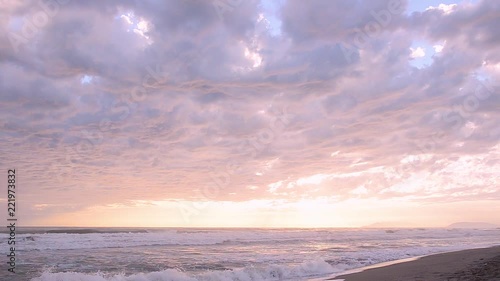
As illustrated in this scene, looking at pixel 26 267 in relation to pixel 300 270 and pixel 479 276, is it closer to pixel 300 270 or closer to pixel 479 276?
pixel 300 270

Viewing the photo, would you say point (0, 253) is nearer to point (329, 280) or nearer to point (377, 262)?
point (329, 280)

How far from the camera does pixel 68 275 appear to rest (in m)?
16.3

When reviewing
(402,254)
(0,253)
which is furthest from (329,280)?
(0,253)

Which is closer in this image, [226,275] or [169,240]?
[226,275]

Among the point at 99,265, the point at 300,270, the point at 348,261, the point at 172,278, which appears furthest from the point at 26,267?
the point at 348,261

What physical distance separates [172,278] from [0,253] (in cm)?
1675

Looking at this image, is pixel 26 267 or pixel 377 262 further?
pixel 377 262

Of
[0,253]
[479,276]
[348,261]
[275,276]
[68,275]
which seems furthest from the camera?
[0,253]

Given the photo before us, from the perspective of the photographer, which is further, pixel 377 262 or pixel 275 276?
pixel 377 262

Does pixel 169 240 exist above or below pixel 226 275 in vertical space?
below

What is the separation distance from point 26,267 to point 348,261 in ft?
56.7

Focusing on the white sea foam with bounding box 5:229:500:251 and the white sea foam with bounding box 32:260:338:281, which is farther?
the white sea foam with bounding box 5:229:500:251

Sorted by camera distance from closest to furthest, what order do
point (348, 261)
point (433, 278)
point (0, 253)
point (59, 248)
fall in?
point (433, 278), point (348, 261), point (0, 253), point (59, 248)

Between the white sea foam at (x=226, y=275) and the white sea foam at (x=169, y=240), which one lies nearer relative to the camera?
the white sea foam at (x=226, y=275)
